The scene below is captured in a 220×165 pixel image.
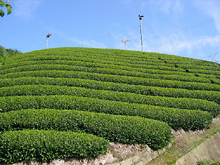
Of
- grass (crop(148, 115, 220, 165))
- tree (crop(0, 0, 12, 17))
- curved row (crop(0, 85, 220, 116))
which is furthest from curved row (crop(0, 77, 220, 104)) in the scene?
tree (crop(0, 0, 12, 17))

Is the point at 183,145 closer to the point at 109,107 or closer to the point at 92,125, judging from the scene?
the point at 109,107

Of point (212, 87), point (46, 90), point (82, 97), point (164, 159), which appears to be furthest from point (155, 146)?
point (212, 87)

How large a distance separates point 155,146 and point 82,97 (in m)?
5.04

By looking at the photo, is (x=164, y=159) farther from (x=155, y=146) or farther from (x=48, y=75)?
(x=48, y=75)

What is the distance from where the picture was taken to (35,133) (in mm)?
8352

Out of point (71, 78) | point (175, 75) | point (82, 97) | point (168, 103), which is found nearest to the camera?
point (82, 97)

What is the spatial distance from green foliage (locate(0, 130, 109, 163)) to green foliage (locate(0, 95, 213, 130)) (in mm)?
2584

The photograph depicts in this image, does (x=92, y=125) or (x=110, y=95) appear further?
(x=110, y=95)

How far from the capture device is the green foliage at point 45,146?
25.6 ft

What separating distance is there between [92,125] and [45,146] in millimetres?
2344

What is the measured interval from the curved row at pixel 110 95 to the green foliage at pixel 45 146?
4.25 m

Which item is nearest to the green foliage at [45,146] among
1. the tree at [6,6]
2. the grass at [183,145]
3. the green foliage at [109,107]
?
the green foliage at [109,107]

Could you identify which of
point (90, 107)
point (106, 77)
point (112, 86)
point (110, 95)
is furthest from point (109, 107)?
point (106, 77)

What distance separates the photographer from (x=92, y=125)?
9.34 m
